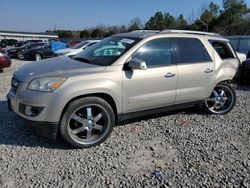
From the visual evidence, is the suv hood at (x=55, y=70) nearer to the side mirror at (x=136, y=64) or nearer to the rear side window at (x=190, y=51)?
the side mirror at (x=136, y=64)

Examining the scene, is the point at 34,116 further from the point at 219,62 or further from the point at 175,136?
the point at 219,62

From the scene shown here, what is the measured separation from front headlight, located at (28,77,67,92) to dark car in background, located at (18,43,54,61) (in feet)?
49.3

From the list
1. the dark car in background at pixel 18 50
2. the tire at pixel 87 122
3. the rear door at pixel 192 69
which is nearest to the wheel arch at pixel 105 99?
the tire at pixel 87 122

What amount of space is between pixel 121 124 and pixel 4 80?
5.65 meters

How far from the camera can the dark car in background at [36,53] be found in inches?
707

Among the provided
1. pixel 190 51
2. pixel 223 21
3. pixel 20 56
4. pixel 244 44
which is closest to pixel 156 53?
pixel 190 51

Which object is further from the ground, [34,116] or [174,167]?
[34,116]

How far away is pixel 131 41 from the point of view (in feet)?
14.2

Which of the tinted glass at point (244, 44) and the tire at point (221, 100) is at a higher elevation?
the tinted glass at point (244, 44)

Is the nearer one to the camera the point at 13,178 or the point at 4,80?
the point at 13,178

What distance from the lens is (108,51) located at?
446 cm

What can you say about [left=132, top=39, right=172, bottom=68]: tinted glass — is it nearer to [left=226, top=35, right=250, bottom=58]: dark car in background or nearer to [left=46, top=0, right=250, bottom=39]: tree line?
[left=226, top=35, right=250, bottom=58]: dark car in background

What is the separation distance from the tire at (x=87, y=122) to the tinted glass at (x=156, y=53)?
1.01 m

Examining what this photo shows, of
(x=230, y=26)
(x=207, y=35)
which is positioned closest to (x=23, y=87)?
(x=207, y=35)
